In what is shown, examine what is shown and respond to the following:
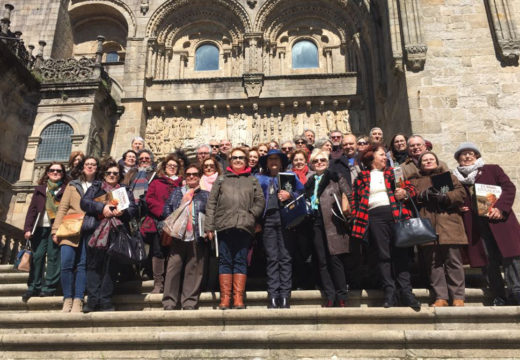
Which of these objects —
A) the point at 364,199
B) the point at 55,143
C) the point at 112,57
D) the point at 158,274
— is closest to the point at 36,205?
the point at 158,274

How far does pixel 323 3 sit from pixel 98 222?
→ 16.2 meters

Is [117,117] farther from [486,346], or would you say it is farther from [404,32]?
[486,346]

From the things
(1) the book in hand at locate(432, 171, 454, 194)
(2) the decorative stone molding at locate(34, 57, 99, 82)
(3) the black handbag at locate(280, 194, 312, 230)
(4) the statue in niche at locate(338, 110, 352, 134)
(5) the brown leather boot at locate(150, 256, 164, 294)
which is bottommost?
(5) the brown leather boot at locate(150, 256, 164, 294)

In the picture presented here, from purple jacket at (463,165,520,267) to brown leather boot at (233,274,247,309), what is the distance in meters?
2.94

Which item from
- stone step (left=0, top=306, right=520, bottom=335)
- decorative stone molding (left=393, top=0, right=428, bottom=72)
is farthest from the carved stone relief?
stone step (left=0, top=306, right=520, bottom=335)

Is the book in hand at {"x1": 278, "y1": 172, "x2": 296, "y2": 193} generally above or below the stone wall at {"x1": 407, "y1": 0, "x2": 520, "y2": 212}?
below

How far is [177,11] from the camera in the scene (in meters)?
18.6

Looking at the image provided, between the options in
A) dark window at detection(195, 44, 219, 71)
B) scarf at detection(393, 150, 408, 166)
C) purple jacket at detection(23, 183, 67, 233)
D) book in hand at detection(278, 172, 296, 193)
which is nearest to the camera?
book in hand at detection(278, 172, 296, 193)

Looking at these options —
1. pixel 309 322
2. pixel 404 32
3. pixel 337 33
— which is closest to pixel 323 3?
pixel 337 33

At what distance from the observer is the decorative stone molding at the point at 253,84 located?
54.5 ft

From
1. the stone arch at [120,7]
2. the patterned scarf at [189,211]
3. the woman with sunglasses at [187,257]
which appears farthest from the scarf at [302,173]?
the stone arch at [120,7]

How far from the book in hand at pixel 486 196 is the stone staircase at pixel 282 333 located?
1.07 metres

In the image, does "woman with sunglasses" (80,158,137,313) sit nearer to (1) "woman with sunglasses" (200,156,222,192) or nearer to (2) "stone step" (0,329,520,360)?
(2) "stone step" (0,329,520,360)

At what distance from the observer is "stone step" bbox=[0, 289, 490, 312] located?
17.5 ft
